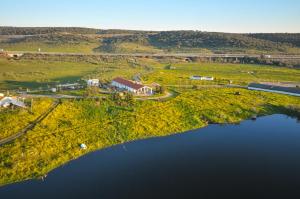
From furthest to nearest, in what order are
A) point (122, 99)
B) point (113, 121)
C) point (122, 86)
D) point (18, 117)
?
point (122, 86), point (122, 99), point (113, 121), point (18, 117)

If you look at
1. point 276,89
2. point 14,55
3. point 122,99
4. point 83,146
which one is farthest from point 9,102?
point 14,55

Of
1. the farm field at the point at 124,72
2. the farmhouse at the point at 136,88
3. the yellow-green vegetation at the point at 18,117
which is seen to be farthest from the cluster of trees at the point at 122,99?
the farm field at the point at 124,72

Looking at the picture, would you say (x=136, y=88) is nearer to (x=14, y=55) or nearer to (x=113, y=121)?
(x=113, y=121)

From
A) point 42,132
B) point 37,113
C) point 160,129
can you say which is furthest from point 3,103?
point 160,129

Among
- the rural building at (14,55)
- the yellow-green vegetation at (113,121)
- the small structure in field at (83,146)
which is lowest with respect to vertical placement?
the small structure in field at (83,146)

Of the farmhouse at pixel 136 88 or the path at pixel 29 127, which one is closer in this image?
the path at pixel 29 127

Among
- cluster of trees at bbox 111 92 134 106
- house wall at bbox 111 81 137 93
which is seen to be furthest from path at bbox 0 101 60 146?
house wall at bbox 111 81 137 93

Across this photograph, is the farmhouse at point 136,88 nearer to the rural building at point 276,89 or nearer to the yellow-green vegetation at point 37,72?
the yellow-green vegetation at point 37,72

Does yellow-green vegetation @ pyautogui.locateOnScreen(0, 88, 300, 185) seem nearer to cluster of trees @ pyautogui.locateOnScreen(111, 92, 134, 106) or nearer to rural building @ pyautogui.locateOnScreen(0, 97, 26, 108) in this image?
cluster of trees @ pyautogui.locateOnScreen(111, 92, 134, 106)
